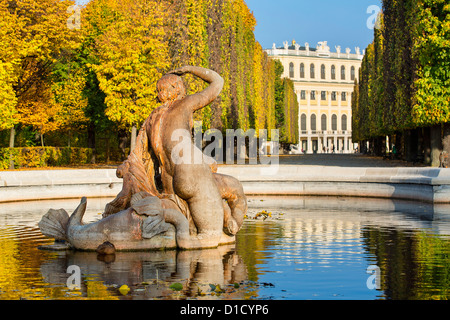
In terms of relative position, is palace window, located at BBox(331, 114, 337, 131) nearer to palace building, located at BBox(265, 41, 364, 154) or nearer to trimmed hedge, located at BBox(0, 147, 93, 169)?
palace building, located at BBox(265, 41, 364, 154)

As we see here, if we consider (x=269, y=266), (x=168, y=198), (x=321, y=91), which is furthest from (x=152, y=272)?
(x=321, y=91)

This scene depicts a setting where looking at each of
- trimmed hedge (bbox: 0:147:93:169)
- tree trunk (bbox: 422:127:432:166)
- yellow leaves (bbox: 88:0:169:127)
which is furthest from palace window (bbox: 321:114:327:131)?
yellow leaves (bbox: 88:0:169:127)

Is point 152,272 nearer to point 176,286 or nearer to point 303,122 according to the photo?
point 176,286

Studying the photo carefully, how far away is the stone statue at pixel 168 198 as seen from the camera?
26.6ft

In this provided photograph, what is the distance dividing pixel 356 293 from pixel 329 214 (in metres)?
7.01

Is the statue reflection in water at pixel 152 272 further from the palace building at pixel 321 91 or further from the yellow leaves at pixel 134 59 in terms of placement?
the palace building at pixel 321 91

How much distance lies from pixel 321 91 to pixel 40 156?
10911cm

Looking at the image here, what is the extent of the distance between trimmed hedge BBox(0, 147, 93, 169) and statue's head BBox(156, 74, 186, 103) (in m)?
22.3

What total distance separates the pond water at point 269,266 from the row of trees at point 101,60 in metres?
18.0

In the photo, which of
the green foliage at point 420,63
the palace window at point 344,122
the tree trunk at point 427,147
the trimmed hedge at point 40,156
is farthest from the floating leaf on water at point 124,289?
the palace window at point 344,122

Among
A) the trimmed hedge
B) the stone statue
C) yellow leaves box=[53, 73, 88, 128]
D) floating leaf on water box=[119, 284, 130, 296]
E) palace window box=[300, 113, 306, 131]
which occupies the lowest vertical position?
floating leaf on water box=[119, 284, 130, 296]

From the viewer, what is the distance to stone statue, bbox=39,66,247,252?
320 inches

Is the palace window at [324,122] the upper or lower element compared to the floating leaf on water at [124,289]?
upper

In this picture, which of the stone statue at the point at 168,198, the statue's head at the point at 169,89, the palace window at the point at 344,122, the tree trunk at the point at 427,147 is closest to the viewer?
the stone statue at the point at 168,198
